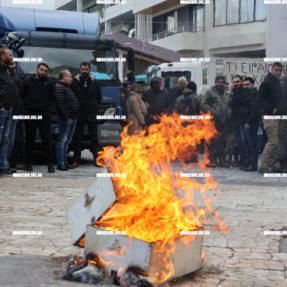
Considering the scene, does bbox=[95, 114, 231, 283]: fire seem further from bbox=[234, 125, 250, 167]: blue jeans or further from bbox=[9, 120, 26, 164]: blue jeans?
bbox=[234, 125, 250, 167]: blue jeans

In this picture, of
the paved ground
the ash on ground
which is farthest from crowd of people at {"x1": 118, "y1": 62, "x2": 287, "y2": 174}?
the ash on ground

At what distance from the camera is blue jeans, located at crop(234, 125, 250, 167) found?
12.7m

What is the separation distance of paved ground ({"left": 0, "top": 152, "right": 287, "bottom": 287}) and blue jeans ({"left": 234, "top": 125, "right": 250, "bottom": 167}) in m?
2.70

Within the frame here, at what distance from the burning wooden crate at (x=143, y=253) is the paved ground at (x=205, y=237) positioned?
0.13m

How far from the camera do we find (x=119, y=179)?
4172 millimetres

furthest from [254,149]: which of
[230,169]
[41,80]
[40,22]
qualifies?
[40,22]

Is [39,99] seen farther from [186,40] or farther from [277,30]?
[186,40]

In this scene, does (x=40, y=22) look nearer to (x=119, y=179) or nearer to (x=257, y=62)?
(x=257, y=62)

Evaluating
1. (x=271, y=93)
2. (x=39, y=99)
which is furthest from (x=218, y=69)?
(x=39, y=99)

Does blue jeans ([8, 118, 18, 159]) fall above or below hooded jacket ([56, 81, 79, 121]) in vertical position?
below

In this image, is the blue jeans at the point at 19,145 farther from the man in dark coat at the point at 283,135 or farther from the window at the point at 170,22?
the window at the point at 170,22

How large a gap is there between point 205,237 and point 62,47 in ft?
25.8

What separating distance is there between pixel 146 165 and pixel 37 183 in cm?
556

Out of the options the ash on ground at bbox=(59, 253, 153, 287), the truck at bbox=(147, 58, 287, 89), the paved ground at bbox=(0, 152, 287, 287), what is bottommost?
the paved ground at bbox=(0, 152, 287, 287)
